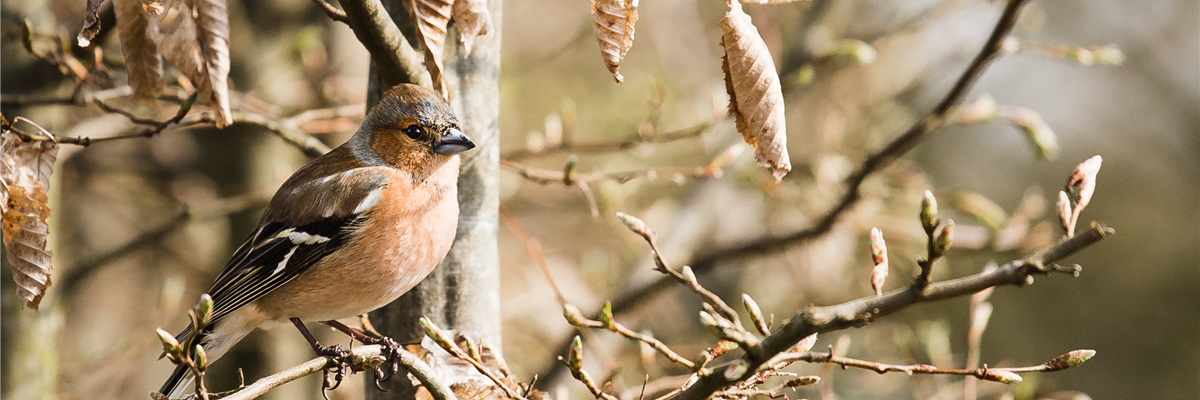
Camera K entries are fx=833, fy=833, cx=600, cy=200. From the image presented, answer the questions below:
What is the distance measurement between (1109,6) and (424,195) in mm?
11777

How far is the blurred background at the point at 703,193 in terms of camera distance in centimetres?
405

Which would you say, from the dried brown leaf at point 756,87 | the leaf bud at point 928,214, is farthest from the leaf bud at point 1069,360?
the dried brown leaf at point 756,87

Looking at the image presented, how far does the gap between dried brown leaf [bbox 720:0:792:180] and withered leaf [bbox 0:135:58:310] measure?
1.69 metres

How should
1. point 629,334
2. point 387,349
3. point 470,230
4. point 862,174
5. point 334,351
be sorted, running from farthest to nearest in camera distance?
1. point 862,174
2. point 470,230
3. point 334,351
4. point 387,349
5. point 629,334

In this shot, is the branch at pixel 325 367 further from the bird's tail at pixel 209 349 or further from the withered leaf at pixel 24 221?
the bird's tail at pixel 209 349

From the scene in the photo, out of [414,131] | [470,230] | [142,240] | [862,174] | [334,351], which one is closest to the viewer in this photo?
[334,351]

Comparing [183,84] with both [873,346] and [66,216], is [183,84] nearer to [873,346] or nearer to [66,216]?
[66,216]

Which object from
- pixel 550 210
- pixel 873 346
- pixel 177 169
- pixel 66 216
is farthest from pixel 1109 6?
pixel 66 216

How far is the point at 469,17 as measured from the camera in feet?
6.35

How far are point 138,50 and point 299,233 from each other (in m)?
0.96

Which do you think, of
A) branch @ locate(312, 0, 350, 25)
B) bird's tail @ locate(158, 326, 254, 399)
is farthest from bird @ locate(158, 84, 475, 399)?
branch @ locate(312, 0, 350, 25)

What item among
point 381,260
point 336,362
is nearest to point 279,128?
point 381,260

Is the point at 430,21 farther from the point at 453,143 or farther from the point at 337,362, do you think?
the point at 337,362

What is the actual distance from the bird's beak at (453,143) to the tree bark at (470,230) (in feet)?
0.28
